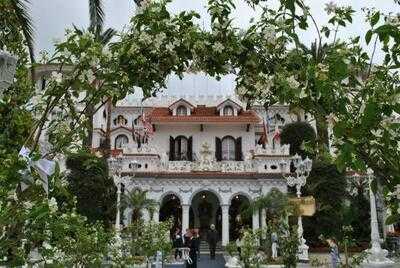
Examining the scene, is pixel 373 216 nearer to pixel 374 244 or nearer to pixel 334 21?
pixel 374 244

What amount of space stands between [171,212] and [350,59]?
33883 millimetres

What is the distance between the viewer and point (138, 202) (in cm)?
2989

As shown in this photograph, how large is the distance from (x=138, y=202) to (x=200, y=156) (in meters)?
8.10

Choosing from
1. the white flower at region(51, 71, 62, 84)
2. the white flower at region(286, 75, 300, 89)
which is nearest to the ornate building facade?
the white flower at region(51, 71, 62, 84)

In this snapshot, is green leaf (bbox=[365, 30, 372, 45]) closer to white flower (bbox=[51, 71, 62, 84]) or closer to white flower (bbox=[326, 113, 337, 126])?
white flower (bbox=[326, 113, 337, 126])

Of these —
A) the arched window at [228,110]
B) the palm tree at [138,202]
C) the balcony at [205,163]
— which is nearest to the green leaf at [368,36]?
the palm tree at [138,202]

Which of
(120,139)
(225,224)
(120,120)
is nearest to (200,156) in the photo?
(225,224)

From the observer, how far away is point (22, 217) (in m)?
3.99

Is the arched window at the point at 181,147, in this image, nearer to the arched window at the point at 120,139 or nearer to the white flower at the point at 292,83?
the arched window at the point at 120,139

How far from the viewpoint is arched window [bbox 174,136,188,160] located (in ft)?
129

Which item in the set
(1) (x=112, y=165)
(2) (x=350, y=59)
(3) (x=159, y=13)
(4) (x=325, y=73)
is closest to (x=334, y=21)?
(2) (x=350, y=59)

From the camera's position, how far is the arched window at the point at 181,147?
39.3 metres

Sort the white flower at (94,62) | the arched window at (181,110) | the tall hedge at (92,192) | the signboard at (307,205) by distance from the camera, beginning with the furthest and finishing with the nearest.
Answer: the arched window at (181,110) < the tall hedge at (92,192) < the signboard at (307,205) < the white flower at (94,62)

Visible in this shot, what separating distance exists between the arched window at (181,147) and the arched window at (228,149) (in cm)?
290
